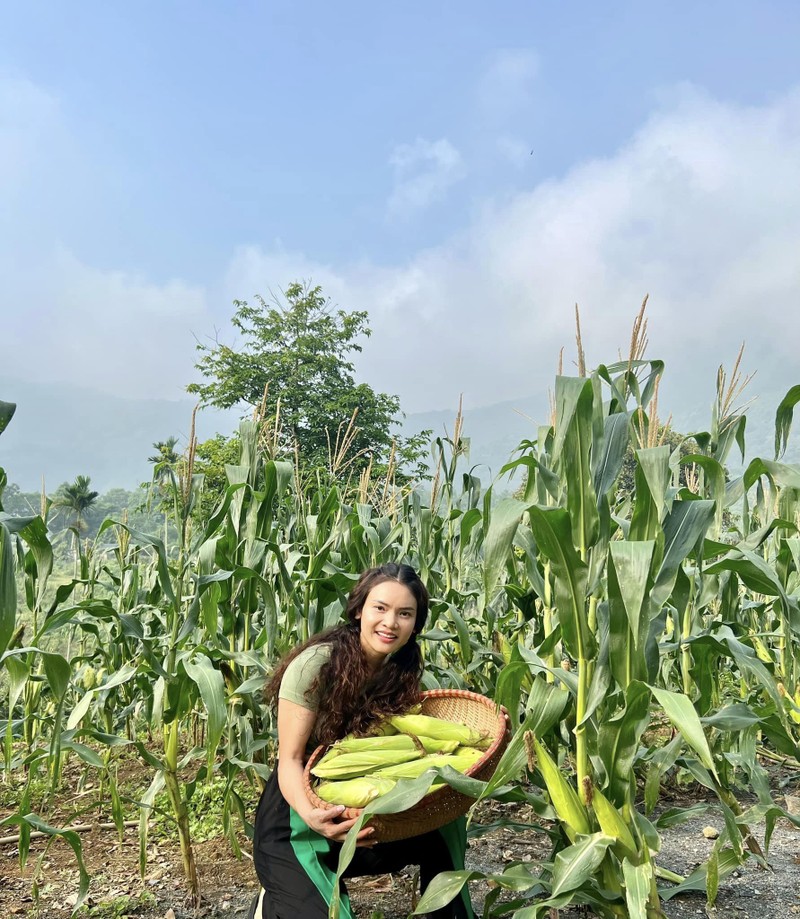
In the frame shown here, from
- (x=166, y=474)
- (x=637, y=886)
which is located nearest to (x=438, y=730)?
(x=637, y=886)

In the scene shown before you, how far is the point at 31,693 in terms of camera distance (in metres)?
3.48

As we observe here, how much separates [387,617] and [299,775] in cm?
53

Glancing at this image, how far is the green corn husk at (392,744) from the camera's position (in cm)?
207

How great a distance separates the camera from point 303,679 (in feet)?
7.07

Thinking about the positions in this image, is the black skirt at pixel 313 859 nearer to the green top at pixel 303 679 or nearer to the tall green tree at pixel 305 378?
the green top at pixel 303 679

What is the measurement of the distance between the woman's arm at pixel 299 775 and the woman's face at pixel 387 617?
0.97ft

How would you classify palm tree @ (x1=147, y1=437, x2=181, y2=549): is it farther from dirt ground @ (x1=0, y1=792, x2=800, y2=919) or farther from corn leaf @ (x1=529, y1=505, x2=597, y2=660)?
dirt ground @ (x1=0, y1=792, x2=800, y2=919)

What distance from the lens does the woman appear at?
6.55 ft

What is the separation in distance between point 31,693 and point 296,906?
2.19m

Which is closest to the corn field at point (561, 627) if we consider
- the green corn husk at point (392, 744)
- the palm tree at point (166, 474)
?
the palm tree at point (166, 474)

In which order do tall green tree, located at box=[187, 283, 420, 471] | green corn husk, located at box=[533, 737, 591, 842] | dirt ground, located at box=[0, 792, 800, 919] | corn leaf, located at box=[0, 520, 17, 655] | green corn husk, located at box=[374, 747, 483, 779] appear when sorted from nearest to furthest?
corn leaf, located at box=[0, 520, 17, 655], green corn husk, located at box=[533, 737, 591, 842], green corn husk, located at box=[374, 747, 483, 779], dirt ground, located at box=[0, 792, 800, 919], tall green tree, located at box=[187, 283, 420, 471]

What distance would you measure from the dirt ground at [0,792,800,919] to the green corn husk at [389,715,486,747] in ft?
2.92

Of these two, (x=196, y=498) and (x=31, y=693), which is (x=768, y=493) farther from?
(x=31, y=693)

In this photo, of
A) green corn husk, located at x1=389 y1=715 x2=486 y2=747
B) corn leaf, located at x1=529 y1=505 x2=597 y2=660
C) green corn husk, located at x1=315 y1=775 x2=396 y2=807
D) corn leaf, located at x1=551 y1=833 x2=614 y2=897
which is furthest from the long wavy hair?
corn leaf, located at x1=551 y1=833 x2=614 y2=897
